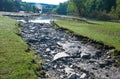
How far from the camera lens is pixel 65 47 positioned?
26.8 m

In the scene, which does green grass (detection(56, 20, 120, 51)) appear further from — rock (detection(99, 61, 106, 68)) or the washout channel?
rock (detection(99, 61, 106, 68))

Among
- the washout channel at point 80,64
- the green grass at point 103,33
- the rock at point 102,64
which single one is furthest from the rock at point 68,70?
the green grass at point 103,33

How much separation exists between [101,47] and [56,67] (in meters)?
8.67

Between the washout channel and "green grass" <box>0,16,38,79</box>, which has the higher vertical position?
"green grass" <box>0,16,38,79</box>

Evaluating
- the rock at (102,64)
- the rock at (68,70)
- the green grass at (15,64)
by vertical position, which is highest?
the green grass at (15,64)

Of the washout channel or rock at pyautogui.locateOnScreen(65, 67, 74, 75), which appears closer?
the washout channel

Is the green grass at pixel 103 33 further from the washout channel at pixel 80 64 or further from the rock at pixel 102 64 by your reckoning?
the rock at pixel 102 64

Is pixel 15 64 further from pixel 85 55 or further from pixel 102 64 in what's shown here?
pixel 85 55

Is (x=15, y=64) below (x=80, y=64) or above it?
above

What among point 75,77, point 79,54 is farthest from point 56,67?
point 79,54

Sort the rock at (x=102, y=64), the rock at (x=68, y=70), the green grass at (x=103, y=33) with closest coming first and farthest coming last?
the rock at (x=68, y=70)
the rock at (x=102, y=64)
the green grass at (x=103, y=33)

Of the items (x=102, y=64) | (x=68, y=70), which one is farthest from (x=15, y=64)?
(x=102, y=64)

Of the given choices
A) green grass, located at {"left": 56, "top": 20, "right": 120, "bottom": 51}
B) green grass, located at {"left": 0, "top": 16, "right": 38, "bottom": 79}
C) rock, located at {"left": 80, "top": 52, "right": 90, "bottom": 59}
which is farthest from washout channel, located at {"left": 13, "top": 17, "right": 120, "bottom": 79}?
green grass, located at {"left": 56, "top": 20, "right": 120, "bottom": 51}

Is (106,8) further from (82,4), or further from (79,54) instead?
(79,54)
